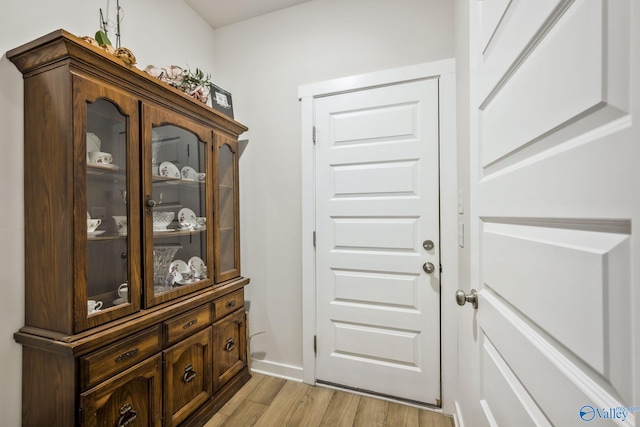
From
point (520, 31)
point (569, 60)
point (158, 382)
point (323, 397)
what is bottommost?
point (323, 397)

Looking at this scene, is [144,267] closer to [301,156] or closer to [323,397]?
[301,156]

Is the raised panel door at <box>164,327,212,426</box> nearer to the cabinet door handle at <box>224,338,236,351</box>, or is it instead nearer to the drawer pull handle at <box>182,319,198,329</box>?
the drawer pull handle at <box>182,319,198,329</box>

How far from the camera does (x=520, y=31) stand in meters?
0.59

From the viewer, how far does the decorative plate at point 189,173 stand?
63.3 inches

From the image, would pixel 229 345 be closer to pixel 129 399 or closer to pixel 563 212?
pixel 129 399

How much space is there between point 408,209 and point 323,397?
136 centimetres

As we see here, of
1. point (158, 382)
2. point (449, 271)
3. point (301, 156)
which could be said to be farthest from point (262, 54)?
point (158, 382)

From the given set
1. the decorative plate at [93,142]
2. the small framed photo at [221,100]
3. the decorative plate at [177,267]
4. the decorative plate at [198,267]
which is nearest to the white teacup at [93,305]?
the decorative plate at [177,267]

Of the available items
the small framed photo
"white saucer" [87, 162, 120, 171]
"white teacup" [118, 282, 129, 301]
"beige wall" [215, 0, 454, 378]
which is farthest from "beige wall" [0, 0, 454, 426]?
"white teacup" [118, 282, 129, 301]

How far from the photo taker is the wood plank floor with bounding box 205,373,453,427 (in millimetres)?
1597

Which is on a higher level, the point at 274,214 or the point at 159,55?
the point at 159,55

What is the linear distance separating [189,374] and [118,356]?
1.52 feet

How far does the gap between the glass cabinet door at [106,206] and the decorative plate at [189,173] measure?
33 cm

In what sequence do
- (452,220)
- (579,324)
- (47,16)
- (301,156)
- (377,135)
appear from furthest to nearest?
(301,156)
(377,135)
(452,220)
(47,16)
(579,324)
